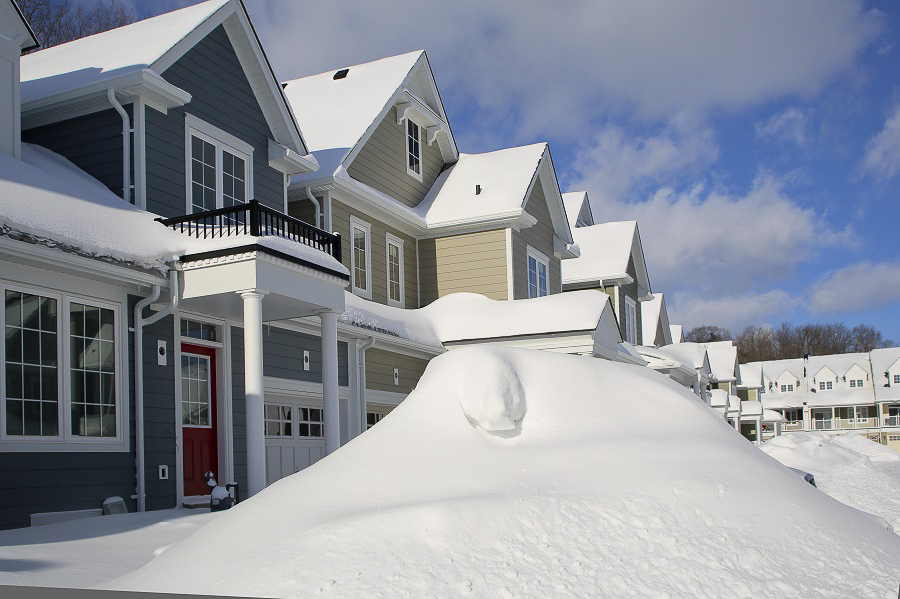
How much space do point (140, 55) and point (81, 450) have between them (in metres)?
5.37

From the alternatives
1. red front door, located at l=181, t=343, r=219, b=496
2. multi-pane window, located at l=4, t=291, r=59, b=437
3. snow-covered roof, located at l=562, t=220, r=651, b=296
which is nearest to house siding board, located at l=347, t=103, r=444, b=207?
red front door, located at l=181, t=343, r=219, b=496

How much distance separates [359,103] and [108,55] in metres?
6.40

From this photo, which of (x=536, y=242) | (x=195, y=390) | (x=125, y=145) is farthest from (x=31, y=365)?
(x=536, y=242)

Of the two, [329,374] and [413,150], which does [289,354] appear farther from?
[413,150]

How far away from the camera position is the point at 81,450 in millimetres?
9453

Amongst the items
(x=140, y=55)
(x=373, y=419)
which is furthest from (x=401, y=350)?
(x=140, y=55)

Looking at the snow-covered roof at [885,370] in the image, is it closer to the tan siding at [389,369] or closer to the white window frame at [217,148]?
the tan siding at [389,369]

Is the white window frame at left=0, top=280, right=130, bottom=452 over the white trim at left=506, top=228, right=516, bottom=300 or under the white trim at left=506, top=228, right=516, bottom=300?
under

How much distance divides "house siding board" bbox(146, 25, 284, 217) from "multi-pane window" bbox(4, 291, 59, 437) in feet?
8.69

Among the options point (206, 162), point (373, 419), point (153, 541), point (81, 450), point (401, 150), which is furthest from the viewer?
point (401, 150)

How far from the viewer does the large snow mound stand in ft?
14.3

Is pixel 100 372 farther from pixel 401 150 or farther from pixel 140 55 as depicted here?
pixel 401 150

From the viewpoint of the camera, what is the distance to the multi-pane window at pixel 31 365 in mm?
8719

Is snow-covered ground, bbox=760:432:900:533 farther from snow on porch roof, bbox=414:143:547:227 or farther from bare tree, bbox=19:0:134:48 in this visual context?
bare tree, bbox=19:0:134:48
